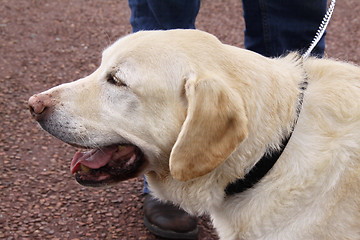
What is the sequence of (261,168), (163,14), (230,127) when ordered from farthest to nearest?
1. (163,14)
2. (261,168)
3. (230,127)

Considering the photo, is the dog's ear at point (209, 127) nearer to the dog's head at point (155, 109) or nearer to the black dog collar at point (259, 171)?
the dog's head at point (155, 109)

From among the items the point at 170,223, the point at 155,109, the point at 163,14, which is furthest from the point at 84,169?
the point at 163,14

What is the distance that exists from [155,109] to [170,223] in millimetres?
1242

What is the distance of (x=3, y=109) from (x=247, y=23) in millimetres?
2398

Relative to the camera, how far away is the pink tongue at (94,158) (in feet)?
8.87

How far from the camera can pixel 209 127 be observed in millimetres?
2340

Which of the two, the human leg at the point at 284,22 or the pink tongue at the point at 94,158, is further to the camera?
the human leg at the point at 284,22

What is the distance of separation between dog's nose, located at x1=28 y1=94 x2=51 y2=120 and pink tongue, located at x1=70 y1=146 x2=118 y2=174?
315mm

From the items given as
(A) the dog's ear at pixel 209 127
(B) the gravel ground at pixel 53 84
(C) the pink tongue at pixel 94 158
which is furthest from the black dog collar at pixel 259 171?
(B) the gravel ground at pixel 53 84

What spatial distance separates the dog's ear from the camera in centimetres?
233

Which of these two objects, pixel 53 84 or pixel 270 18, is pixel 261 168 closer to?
pixel 270 18

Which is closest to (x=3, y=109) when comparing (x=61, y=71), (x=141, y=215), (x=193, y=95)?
(x=61, y=71)

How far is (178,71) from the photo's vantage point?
2.48m

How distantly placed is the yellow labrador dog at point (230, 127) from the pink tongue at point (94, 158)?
0.19ft
